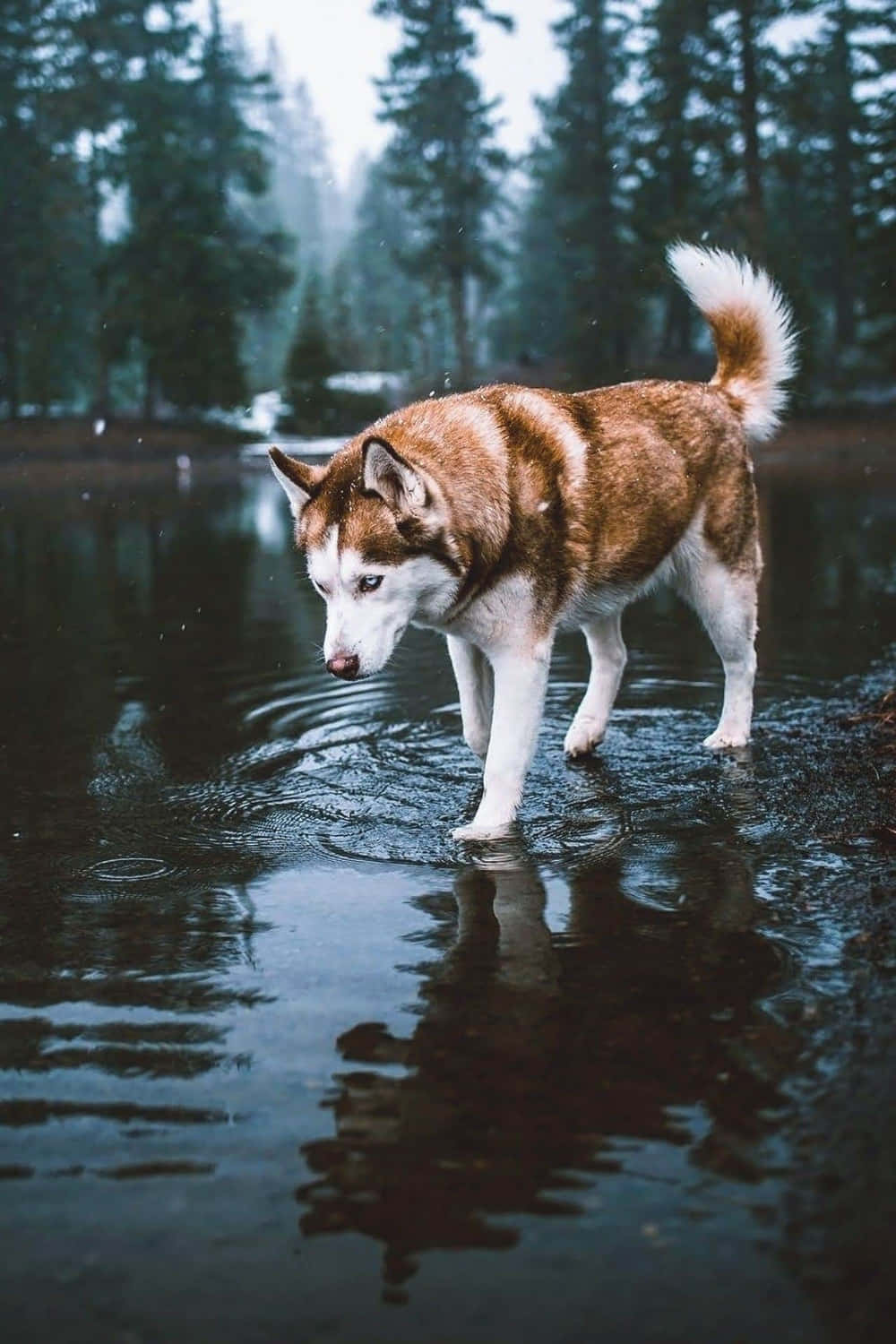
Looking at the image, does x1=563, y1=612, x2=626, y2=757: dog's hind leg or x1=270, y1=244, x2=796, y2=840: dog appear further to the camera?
x1=563, y1=612, x2=626, y2=757: dog's hind leg

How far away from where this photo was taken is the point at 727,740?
6402 mm

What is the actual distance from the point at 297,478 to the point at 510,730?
50.8 inches

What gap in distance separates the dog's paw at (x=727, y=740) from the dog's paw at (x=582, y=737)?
0.53 m

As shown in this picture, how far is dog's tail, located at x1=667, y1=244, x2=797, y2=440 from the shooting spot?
6.68m

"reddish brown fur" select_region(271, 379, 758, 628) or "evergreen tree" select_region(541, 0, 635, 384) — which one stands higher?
"evergreen tree" select_region(541, 0, 635, 384)

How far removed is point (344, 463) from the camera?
489 cm

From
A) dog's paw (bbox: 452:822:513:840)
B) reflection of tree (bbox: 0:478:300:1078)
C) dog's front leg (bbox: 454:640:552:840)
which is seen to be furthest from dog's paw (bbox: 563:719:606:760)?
reflection of tree (bbox: 0:478:300:1078)

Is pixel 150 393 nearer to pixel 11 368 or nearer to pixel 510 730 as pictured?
pixel 11 368

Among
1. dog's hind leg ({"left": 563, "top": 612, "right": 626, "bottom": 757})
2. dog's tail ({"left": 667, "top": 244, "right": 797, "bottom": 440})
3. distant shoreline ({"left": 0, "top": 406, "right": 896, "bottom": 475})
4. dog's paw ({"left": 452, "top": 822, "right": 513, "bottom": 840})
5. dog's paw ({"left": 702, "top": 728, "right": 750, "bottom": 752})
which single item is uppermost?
distant shoreline ({"left": 0, "top": 406, "right": 896, "bottom": 475})

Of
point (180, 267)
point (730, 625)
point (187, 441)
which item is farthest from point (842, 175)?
point (730, 625)

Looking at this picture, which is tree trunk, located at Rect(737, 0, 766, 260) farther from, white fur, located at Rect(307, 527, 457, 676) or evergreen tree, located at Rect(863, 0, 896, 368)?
white fur, located at Rect(307, 527, 457, 676)

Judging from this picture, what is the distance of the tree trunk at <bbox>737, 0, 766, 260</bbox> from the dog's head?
3041 centimetres

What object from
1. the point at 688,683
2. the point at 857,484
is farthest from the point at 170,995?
the point at 857,484

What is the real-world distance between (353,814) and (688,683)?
3283 millimetres
